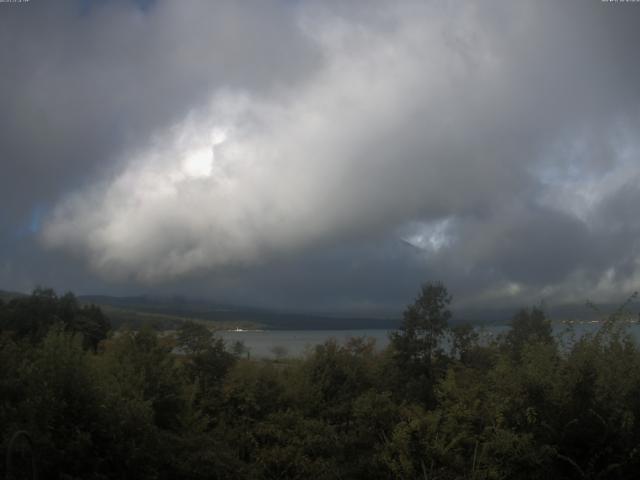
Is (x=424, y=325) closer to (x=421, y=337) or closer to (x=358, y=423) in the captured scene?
(x=421, y=337)

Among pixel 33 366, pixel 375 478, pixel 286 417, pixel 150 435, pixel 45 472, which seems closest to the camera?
pixel 45 472

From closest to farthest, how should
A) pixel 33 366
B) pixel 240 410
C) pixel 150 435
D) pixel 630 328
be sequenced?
pixel 33 366
pixel 150 435
pixel 630 328
pixel 240 410

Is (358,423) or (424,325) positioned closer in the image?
(358,423)

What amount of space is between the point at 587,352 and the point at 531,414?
1.86 metres

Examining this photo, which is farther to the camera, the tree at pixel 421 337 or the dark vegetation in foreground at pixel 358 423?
the tree at pixel 421 337

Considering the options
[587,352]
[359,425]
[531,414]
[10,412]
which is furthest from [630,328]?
[10,412]

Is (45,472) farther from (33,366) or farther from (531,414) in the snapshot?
(531,414)

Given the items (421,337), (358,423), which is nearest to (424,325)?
(421,337)

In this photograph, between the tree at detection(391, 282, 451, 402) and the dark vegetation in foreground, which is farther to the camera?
the tree at detection(391, 282, 451, 402)

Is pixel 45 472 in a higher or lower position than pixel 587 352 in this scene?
lower

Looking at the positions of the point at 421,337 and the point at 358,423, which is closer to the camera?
the point at 358,423

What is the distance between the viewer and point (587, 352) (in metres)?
11.6

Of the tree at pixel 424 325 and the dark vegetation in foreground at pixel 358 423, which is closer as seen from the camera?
the dark vegetation in foreground at pixel 358 423

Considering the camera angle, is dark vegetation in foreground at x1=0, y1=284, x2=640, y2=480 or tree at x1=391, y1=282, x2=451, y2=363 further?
tree at x1=391, y1=282, x2=451, y2=363
